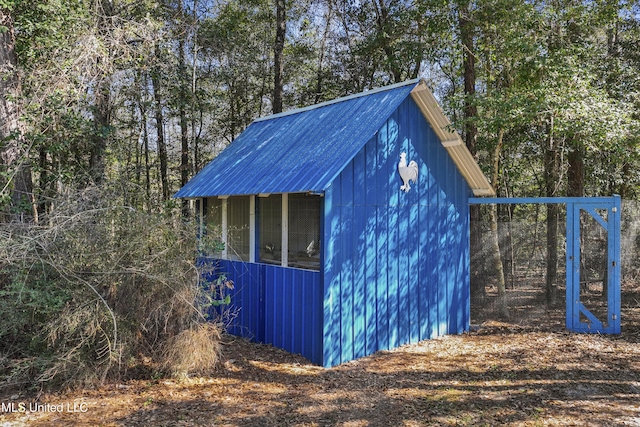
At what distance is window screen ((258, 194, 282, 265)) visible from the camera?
6.96 metres

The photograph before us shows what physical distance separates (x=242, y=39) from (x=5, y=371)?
13.4 meters

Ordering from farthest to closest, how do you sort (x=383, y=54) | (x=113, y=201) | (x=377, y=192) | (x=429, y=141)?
(x=383, y=54) < (x=429, y=141) < (x=377, y=192) < (x=113, y=201)

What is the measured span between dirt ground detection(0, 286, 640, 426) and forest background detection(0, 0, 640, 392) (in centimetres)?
50

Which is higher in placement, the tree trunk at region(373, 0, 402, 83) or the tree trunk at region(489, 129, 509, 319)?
the tree trunk at region(373, 0, 402, 83)

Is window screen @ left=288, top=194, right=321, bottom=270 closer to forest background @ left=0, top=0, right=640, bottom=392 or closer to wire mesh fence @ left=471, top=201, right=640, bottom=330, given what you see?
forest background @ left=0, top=0, right=640, bottom=392

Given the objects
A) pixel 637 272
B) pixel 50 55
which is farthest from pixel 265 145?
pixel 637 272

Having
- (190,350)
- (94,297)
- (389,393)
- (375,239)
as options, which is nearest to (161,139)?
(375,239)

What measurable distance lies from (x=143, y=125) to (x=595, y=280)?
43.9 ft

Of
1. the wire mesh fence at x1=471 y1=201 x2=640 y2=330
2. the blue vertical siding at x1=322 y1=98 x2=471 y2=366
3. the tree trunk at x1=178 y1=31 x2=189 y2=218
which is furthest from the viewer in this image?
the tree trunk at x1=178 y1=31 x2=189 y2=218

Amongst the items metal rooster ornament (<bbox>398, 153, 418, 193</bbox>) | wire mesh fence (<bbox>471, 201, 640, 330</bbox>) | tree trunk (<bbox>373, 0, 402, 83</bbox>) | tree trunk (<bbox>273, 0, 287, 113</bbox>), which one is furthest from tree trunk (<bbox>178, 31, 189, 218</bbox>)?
wire mesh fence (<bbox>471, 201, 640, 330</bbox>)

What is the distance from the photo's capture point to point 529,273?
27.5 feet

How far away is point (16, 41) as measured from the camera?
807 centimetres

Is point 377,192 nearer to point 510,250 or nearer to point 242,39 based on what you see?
point 510,250

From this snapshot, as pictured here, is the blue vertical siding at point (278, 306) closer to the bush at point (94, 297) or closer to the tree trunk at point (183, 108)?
the bush at point (94, 297)
